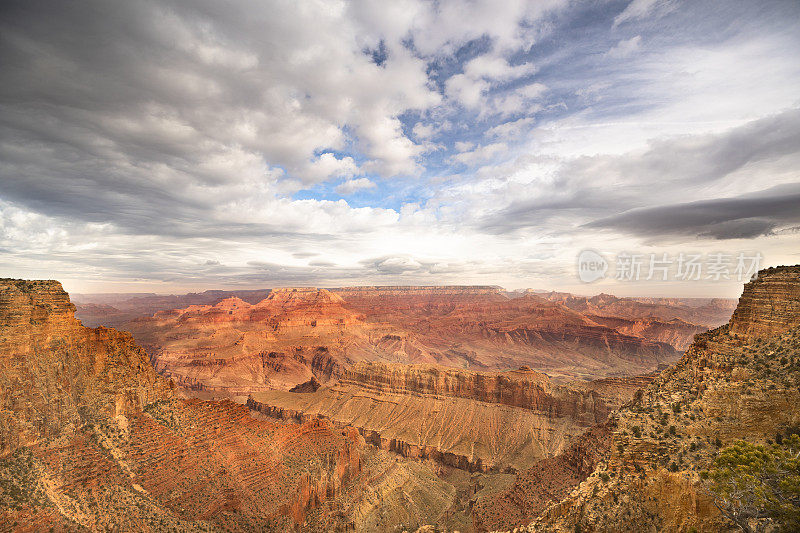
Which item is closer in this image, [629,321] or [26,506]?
[26,506]

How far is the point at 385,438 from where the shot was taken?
5997 cm

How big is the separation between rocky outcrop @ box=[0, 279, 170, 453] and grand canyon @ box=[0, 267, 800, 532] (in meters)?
0.14

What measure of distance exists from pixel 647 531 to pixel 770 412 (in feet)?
26.5

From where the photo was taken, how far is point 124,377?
3400 centimetres

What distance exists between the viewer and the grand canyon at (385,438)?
1605 centimetres

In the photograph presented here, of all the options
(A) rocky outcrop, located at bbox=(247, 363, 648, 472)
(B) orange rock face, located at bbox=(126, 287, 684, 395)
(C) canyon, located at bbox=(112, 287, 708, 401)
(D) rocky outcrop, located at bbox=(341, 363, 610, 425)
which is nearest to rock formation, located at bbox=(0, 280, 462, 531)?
(A) rocky outcrop, located at bbox=(247, 363, 648, 472)

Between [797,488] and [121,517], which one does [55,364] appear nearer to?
[121,517]

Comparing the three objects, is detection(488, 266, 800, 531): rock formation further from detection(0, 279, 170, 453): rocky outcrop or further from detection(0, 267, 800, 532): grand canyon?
detection(0, 279, 170, 453): rocky outcrop

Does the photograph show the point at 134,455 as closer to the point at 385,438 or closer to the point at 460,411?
the point at 385,438

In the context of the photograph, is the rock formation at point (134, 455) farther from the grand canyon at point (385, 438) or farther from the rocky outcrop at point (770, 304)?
the rocky outcrop at point (770, 304)

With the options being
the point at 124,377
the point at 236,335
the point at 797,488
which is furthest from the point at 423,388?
the point at 236,335

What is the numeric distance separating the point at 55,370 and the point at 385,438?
47.0 m

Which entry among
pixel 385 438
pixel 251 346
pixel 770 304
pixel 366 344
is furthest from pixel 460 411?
pixel 366 344

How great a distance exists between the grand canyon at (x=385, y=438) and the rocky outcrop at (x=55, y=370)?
5.4 inches
